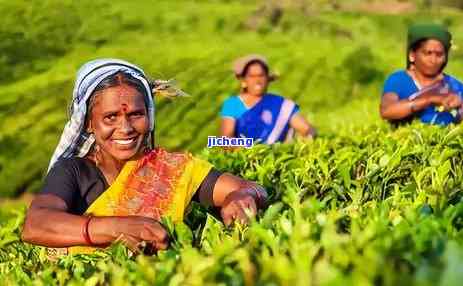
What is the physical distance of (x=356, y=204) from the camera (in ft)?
11.9

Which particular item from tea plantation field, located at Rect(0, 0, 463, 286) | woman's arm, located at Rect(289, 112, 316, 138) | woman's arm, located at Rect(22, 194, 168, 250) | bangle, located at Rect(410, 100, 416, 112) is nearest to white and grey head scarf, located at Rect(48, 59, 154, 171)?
woman's arm, located at Rect(22, 194, 168, 250)

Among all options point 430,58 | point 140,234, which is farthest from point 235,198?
point 430,58

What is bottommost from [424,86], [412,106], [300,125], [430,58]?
[300,125]

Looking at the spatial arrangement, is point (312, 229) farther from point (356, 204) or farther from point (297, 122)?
point (297, 122)

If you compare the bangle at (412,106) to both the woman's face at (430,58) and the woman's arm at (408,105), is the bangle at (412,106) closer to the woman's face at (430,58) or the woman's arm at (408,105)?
the woman's arm at (408,105)

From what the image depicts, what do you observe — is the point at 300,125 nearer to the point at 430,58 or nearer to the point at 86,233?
the point at 430,58

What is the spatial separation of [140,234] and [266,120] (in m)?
4.31

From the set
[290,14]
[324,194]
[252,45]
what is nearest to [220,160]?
[324,194]

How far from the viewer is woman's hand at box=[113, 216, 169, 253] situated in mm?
2898

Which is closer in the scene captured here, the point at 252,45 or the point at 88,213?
the point at 88,213

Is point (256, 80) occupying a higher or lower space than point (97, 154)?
higher

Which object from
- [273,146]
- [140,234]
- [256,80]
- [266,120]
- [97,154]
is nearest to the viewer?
[140,234]

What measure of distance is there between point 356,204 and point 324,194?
464 millimetres

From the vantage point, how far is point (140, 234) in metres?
2.94
